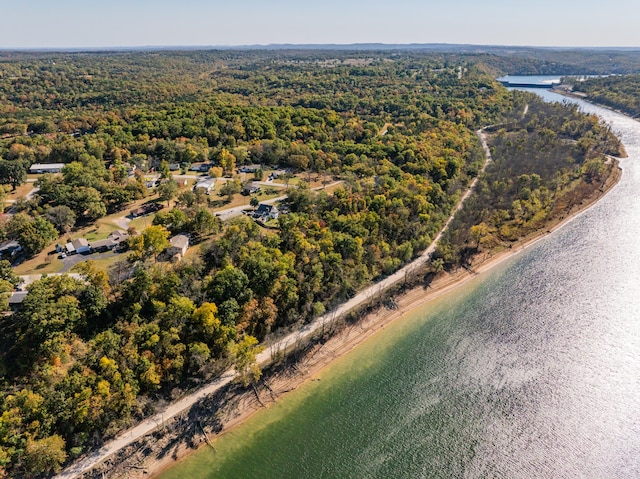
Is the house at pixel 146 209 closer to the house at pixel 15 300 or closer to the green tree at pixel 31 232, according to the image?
the green tree at pixel 31 232

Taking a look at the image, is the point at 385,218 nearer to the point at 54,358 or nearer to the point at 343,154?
the point at 343,154

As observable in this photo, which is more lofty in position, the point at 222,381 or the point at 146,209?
the point at 146,209

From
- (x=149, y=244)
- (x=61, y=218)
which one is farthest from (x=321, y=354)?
(x=61, y=218)

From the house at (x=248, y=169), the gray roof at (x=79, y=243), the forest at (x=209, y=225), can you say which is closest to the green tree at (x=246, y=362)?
the forest at (x=209, y=225)

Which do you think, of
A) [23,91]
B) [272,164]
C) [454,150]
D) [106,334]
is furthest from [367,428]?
[23,91]

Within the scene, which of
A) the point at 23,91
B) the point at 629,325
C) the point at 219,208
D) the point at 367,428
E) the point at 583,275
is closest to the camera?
the point at 367,428

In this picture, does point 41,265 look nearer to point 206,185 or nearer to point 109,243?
point 109,243

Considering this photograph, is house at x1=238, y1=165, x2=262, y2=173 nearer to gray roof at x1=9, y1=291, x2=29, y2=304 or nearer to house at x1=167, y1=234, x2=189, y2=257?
house at x1=167, y1=234, x2=189, y2=257
